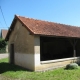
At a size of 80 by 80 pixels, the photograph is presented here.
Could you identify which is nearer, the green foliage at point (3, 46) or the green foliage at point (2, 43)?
the green foliage at point (2, 43)

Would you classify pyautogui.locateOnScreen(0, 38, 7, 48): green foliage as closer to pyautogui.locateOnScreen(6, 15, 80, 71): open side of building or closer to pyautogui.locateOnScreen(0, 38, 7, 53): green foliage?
pyautogui.locateOnScreen(0, 38, 7, 53): green foliage

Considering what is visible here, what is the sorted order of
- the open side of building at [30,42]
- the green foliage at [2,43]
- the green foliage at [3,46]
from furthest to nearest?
the green foliage at [3,46]
the green foliage at [2,43]
the open side of building at [30,42]

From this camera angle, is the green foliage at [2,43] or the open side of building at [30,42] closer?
the open side of building at [30,42]

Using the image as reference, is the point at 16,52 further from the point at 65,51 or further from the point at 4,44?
the point at 4,44

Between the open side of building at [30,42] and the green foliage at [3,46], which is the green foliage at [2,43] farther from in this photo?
the open side of building at [30,42]

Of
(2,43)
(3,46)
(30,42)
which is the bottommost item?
(3,46)

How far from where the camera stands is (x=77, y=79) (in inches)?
421

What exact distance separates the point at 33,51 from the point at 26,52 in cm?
126

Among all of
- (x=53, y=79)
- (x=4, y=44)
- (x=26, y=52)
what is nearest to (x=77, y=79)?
(x=53, y=79)

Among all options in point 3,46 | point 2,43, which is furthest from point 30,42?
point 3,46

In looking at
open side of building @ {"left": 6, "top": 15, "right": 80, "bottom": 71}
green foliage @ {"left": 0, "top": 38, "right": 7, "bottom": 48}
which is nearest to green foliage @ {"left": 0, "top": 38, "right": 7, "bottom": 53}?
green foliage @ {"left": 0, "top": 38, "right": 7, "bottom": 48}

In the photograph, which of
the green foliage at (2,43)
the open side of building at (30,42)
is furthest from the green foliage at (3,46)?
the open side of building at (30,42)

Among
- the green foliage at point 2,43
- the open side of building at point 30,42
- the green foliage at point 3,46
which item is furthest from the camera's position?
the green foliage at point 3,46

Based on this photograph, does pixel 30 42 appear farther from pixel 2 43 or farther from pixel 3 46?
pixel 3 46
